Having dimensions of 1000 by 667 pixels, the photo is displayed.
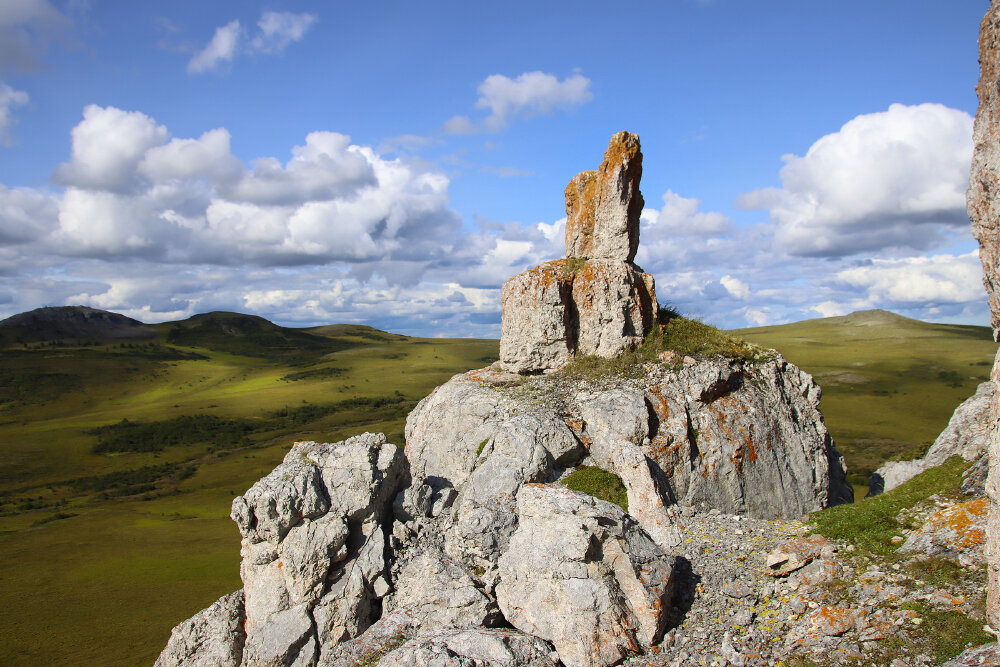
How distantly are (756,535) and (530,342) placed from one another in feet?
Answer: 37.9

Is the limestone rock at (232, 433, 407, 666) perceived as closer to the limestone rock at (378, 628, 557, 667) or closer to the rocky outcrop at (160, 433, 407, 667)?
the rocky outcrop at (160, 433, 407, 667)

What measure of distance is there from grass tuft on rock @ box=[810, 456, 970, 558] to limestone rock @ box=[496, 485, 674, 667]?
13.2ft

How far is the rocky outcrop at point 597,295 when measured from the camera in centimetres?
2261

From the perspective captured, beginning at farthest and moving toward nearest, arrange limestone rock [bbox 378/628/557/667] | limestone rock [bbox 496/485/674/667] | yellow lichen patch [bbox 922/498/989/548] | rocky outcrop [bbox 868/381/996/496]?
rocky outcrop [bbox 868/381/996/496]
limestone rock [bbox 496/485/674/667]
yellow lichen patch [bbox 922/498/989/548]
limestone rock [bbox 378/628/557/667]

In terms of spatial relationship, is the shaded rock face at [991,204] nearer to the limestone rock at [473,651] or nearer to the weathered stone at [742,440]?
the limestone rock at [473,651]

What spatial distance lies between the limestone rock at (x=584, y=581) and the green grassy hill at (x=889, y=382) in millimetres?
19859

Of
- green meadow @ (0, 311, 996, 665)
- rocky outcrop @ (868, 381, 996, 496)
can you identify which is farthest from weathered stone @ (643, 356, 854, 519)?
rocky outcrop @ (868, 381, 996, 496)

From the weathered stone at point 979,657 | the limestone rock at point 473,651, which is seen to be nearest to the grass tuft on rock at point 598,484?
the limestone rock at point 473,651

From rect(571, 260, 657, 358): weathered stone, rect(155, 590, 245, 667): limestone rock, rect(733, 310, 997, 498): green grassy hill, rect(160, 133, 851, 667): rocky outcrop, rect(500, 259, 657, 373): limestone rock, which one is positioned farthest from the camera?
rect(733, 310, 997, 498): green grassy hill

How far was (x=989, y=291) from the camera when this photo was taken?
872 cm

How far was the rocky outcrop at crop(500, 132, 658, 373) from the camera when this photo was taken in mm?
22609

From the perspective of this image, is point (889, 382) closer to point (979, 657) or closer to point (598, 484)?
point (598, 484)

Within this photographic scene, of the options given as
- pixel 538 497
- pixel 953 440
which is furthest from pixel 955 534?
pixel 953 440

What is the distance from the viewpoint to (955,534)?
1082cm
